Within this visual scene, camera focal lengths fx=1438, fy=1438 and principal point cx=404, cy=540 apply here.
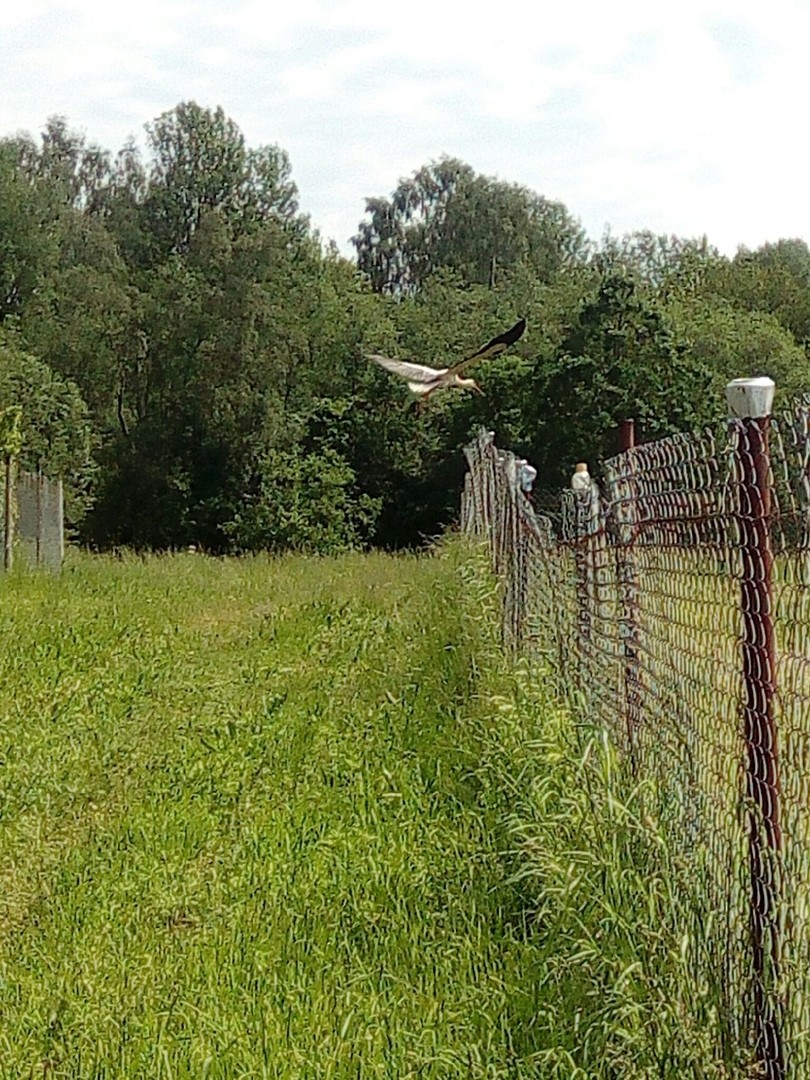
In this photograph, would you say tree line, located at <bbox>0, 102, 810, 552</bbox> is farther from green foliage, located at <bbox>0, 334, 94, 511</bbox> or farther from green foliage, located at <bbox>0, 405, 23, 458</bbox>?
green foliage, located at <bbox>0, 405, 23, 458</bbox>

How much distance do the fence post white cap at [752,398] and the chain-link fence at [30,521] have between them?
12325 mm

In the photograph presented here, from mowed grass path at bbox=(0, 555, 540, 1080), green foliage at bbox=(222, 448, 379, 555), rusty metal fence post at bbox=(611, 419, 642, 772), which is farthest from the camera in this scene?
green foliage at bbox=(222, 448, 379, 555)

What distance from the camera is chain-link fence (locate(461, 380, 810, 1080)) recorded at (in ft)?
7.91

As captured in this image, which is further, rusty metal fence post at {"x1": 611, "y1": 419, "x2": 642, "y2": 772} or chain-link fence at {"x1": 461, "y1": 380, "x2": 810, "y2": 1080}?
rusty metal fence post at {"x1": 611, "y1": 419, "x2": 642, "y2": 772}

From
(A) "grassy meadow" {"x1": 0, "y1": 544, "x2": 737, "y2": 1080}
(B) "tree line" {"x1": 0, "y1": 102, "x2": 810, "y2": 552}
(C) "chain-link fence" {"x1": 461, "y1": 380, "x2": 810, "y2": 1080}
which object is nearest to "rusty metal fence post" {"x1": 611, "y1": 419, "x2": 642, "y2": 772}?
(C) "chain-link fence" {"x1": 461, "y1": 380, "x2": 810, "y2": 1080}

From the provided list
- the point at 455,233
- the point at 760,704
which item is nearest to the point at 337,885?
the point at 760,704

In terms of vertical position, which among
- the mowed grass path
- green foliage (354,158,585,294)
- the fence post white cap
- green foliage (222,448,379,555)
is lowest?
the mowed grass path

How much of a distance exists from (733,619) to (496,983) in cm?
126

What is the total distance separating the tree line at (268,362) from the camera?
98.0ft

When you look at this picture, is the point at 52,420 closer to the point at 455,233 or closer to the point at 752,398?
the point at 455,233

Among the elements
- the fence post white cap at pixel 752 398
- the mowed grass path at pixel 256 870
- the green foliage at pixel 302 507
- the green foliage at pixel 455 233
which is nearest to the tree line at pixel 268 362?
the green foliage at pixel 302 507

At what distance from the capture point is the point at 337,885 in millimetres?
4281

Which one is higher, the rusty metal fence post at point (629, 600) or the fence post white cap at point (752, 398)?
the fence post white cap at point (752, 398)

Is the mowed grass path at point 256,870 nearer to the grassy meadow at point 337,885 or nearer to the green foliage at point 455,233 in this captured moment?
the grassy meadow at point 337,885
